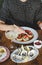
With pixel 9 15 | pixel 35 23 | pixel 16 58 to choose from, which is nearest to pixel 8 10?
pixel 9 15

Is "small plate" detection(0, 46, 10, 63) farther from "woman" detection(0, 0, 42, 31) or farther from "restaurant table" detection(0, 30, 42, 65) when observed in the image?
"woman" detection(0, 0, 42, 31)

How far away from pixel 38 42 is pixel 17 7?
564mm

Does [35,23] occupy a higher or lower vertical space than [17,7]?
lower

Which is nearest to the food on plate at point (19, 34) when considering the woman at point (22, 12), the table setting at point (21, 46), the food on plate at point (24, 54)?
the table setting at point (21, 46)

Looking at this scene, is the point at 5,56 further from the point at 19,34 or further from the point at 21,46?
the point at 19,34

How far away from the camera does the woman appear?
6.95ft

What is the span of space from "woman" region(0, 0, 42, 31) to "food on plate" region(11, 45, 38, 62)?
0.50m

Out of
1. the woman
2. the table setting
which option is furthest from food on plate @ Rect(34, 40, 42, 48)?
the woman

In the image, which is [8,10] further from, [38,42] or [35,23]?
[38,42]

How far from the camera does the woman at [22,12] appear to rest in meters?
2.12

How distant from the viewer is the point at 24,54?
1.60 metres

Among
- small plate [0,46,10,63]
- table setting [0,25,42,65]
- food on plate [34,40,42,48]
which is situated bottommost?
small plate [0,46,10,63]

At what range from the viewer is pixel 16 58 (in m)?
1.58

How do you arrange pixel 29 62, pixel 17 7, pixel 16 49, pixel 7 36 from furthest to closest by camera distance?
1. pixel 17 7
2. pixel 7 36
3. pixel 16 49
4. pixel 29 62
